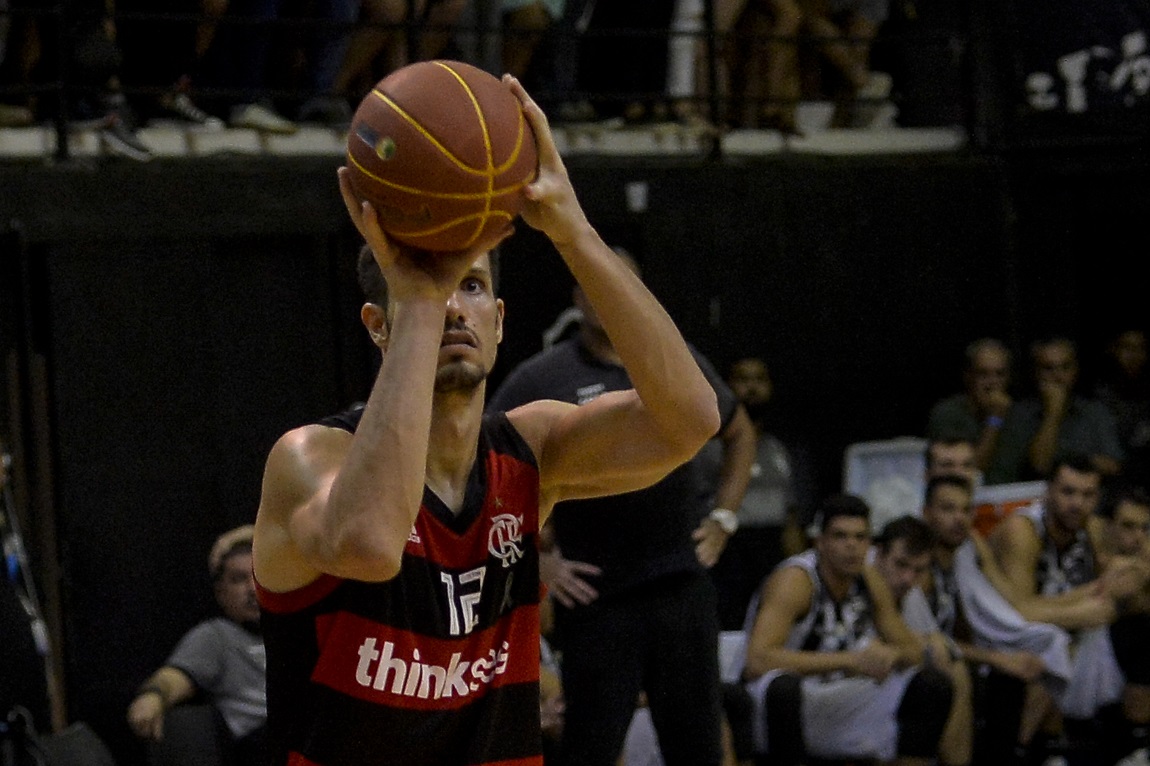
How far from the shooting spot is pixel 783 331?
32.8 feet

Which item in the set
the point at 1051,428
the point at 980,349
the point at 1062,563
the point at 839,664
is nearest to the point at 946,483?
the point at 1062,563

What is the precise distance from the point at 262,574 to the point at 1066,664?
18.3ft

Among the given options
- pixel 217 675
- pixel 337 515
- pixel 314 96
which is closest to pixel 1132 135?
pixel 314 96

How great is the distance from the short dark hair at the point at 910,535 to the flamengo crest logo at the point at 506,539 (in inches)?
185

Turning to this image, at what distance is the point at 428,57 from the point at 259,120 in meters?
0.90

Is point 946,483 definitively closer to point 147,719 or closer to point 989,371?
point 989,371

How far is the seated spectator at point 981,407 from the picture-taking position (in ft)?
31.0

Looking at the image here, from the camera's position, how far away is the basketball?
281 cm

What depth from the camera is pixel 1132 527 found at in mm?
8305

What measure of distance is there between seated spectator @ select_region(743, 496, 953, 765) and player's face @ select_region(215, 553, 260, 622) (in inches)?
76.5

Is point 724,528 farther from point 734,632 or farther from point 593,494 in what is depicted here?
point 593,494

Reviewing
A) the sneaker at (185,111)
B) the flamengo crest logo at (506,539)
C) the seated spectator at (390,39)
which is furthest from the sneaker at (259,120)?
the flamengo crest logo at (506,539)

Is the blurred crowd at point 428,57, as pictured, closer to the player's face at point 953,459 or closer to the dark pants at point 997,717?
the player's face at point 953,459

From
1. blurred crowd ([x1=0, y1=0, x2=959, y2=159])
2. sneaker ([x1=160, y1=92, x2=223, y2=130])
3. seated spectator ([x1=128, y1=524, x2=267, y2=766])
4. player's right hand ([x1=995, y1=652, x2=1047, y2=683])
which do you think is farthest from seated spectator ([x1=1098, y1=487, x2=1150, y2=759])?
sneaker ([x1=160, y1=92, x2=223, y2=130])
